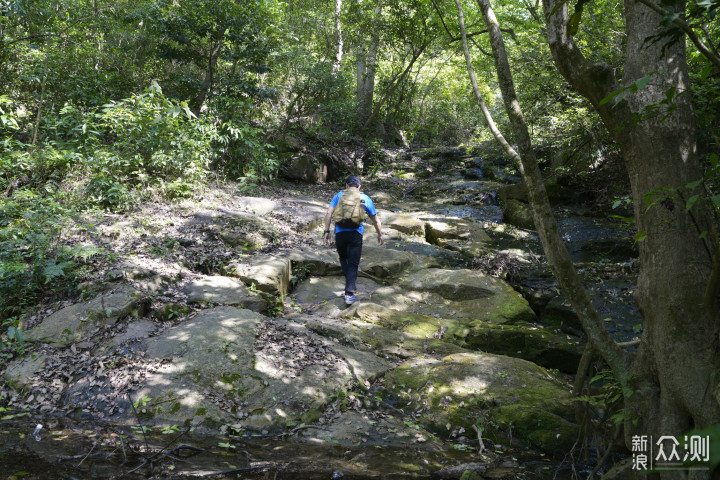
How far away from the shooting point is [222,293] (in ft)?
22.0

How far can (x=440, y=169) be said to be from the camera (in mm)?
19016

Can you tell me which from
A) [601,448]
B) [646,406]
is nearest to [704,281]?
[646,406]

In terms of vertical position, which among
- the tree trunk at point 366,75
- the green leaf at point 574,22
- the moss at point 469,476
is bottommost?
the moss at point 469,476

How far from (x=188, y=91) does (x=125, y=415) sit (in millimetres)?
11361

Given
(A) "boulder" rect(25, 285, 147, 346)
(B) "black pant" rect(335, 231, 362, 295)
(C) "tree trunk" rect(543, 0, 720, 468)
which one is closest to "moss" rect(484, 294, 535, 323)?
(B) "black pant" rect(335, 231, 362, 295)

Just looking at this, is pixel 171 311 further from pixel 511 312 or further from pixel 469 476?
pixel 511 312

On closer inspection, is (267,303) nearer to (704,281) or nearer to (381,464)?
(381,464)

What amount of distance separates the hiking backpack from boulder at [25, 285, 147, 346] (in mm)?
3246

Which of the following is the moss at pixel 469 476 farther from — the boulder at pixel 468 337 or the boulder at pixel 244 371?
the boulder at pixel 468 337

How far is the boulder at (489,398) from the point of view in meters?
4.40

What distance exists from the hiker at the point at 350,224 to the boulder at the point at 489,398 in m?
2.26

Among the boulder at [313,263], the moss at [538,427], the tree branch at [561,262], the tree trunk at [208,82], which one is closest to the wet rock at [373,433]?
the moss at [538,427]

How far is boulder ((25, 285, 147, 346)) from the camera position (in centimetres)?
521

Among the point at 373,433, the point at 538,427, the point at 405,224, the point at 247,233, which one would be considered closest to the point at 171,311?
the point at 247,233
